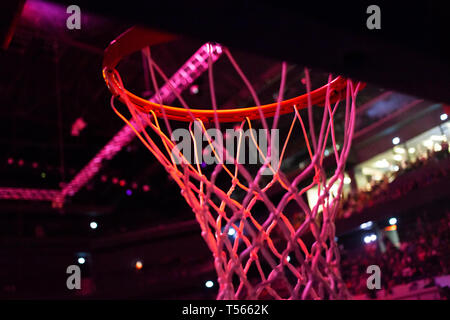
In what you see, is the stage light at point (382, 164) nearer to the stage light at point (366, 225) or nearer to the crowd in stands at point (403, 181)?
the crowd in stands at point (403, 181)

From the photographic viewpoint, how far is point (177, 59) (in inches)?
268

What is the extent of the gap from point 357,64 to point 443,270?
629 cm

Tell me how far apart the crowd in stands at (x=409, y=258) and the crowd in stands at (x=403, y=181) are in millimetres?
632

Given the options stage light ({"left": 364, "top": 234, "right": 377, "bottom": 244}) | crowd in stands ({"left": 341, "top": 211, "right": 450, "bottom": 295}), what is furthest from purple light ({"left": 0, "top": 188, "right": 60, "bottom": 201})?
stage light ({"left": 364, "top": 234, "right": 377, "bottom": 244})

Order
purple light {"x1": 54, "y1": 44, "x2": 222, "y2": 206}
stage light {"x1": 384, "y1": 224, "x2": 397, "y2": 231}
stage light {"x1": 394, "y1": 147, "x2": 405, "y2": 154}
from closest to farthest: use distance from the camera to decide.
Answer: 1. purple light {"x1": 54, "y1": 44, "x2": 222, "y2": 206}
2. stage light {"x1": 384, "y1": 224, "x2": 397, "y2": 231}
3. stage light {"x1": 394, "y1": 147, "x2": 405, "y2": 154}

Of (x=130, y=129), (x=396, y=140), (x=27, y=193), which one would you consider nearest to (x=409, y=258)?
(x=396, y=140)

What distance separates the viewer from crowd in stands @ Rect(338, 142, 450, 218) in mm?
8688

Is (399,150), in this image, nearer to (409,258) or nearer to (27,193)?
(409,258)

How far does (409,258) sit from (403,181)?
73.3 inches

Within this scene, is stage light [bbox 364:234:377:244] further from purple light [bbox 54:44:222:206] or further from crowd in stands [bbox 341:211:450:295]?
purple light [bbox 54:44:222:206]

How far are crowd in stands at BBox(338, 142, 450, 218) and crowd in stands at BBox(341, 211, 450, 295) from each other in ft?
2.07

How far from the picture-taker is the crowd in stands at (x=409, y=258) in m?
7.37
